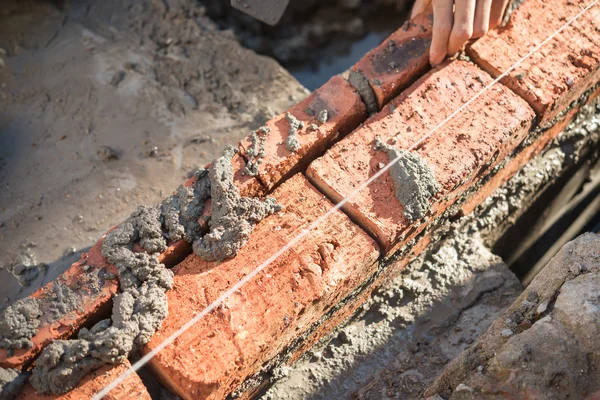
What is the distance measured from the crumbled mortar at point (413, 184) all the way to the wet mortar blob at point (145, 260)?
1.53 ft

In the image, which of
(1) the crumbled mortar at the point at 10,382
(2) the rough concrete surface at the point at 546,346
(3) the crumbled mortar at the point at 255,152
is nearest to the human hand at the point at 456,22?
(3) the crumbled mortar at the point at 255,152

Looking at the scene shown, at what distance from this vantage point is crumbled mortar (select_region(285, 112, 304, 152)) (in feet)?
7.16

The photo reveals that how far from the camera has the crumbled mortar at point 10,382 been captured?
1742 mm

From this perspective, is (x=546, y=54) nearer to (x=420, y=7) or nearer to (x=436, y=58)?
(x=436, y=58)

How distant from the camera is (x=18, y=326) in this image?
1798mm

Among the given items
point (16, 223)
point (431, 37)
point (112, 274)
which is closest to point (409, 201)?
point (431, 37)

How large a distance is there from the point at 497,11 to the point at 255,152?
125cm

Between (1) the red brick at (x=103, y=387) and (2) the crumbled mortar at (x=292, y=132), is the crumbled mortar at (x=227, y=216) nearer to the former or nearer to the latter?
(2) the crumbled mortar at (x=292, y=132)

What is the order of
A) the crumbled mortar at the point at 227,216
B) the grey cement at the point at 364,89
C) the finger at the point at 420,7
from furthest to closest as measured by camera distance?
the finger at the point at 420,7 → the grey cement at the point at 364,89 → the crumbled mortar at the point at 227,216

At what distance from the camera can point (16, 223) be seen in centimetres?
280

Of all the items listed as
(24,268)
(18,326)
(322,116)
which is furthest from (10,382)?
(322,116)

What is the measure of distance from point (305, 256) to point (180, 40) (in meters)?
2.12

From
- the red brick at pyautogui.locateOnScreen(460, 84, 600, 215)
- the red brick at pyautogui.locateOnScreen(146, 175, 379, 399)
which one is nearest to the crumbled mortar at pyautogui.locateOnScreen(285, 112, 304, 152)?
the red brick at pyautogui.locateOnScreen(146, 175, 379, 399)

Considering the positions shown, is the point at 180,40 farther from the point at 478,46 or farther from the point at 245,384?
the point at 245,384
